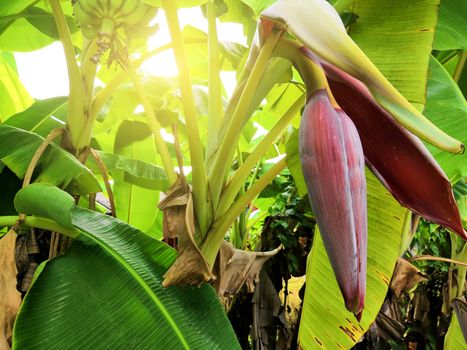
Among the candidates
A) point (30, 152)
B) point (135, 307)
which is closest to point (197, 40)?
point (30, 152)

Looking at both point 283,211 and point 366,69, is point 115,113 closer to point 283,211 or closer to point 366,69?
point 283,211

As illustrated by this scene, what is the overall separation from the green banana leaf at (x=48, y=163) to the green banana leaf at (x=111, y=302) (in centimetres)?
6

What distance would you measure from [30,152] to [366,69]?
0.52m

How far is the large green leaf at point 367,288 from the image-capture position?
0.58 metres

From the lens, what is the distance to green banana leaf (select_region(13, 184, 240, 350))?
43 centimetres

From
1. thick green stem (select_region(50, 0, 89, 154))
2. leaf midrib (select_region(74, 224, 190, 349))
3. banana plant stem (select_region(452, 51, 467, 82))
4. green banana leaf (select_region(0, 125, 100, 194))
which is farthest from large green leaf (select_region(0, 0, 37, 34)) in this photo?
banana plant stem (select_region(452, 51, 467, 82))

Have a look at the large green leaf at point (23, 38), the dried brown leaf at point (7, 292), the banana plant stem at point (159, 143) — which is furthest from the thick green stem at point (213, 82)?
the large green leaf at point (23, 38)

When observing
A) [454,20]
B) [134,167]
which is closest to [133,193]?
[134,167]

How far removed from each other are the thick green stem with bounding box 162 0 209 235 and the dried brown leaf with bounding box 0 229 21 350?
0.22 meters

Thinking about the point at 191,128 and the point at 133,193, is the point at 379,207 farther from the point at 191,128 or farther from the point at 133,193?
the point at 133,193

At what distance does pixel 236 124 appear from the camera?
0.48m

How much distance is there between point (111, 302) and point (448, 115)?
55cm

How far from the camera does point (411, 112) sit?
0.27 m

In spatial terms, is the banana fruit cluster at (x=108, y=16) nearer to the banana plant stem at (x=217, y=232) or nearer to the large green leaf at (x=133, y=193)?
the banana plant stem at (x=217, y=232)
